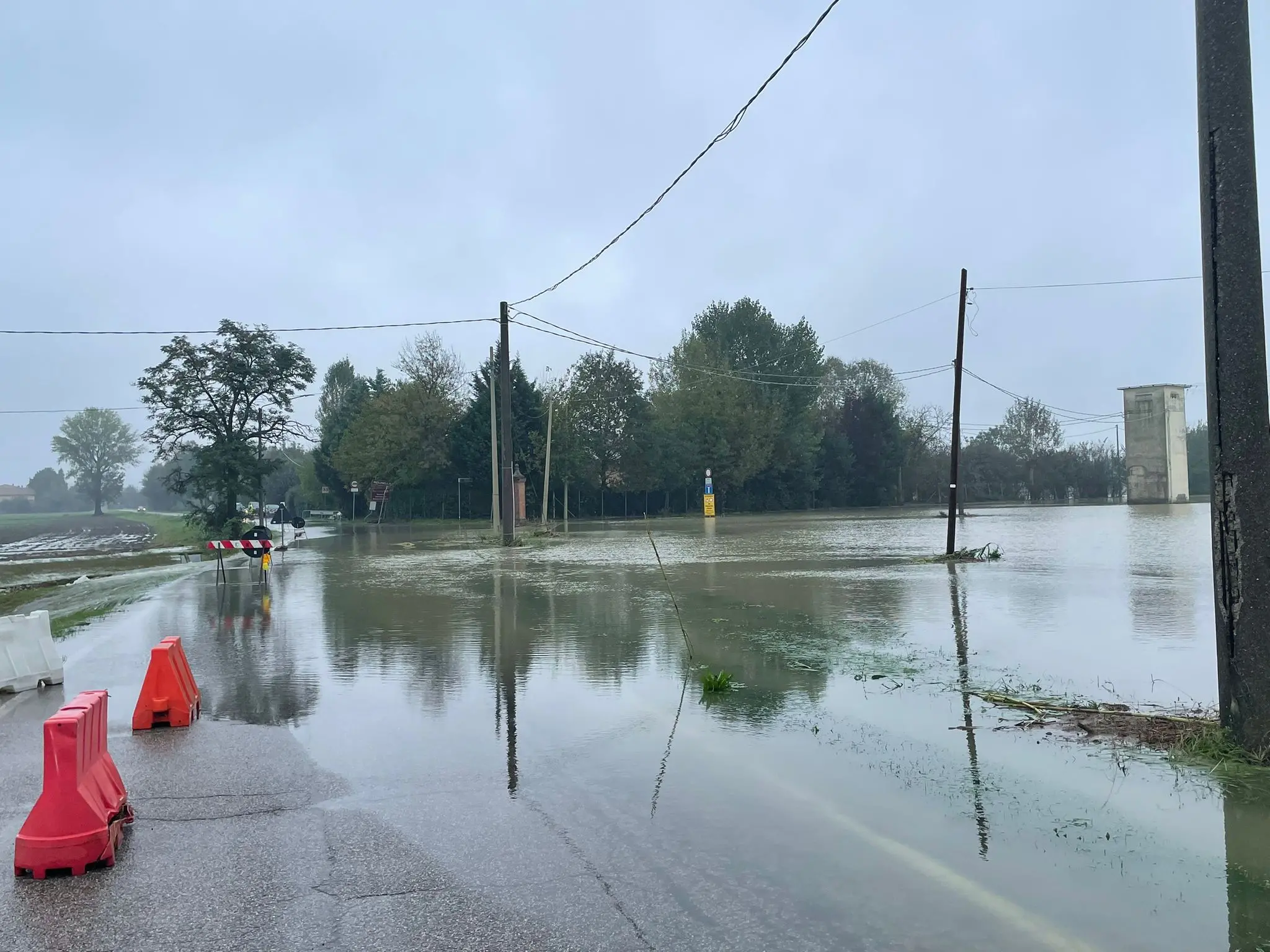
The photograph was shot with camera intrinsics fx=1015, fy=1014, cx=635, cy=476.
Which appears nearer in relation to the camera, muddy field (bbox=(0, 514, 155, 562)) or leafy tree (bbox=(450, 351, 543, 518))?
muddy field (bbox=(0, 514, 155, 562))

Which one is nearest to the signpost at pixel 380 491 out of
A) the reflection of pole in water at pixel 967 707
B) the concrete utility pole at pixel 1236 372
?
the reflection of pole in water at pixel 967 707

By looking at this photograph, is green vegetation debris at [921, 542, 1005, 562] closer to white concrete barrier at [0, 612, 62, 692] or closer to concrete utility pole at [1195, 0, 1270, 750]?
concrete utility pole at [1195, 0, 1270, 750]

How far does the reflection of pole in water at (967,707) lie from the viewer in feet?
18.5

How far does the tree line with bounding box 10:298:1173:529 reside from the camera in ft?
158

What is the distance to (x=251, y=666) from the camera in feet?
38.1

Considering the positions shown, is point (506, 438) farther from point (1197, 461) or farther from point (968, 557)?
point (1197, 461)

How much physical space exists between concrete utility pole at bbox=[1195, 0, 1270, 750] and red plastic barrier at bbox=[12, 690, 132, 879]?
6.76 m

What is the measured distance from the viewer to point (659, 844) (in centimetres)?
534

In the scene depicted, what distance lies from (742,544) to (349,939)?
2957 centimetres

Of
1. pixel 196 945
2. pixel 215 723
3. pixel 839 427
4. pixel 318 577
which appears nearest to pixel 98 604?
pixel 318 577

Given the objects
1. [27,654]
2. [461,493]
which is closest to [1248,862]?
[27,654]

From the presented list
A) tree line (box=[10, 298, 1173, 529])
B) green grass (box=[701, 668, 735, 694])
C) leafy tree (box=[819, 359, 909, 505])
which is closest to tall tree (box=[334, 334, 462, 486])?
tree line (box=[10, 298, 1173, 529])

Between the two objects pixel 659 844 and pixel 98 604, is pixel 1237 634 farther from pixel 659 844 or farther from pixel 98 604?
pixel 98 604

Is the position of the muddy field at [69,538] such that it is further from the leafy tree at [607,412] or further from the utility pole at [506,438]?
the leafy tree at [607,412]
